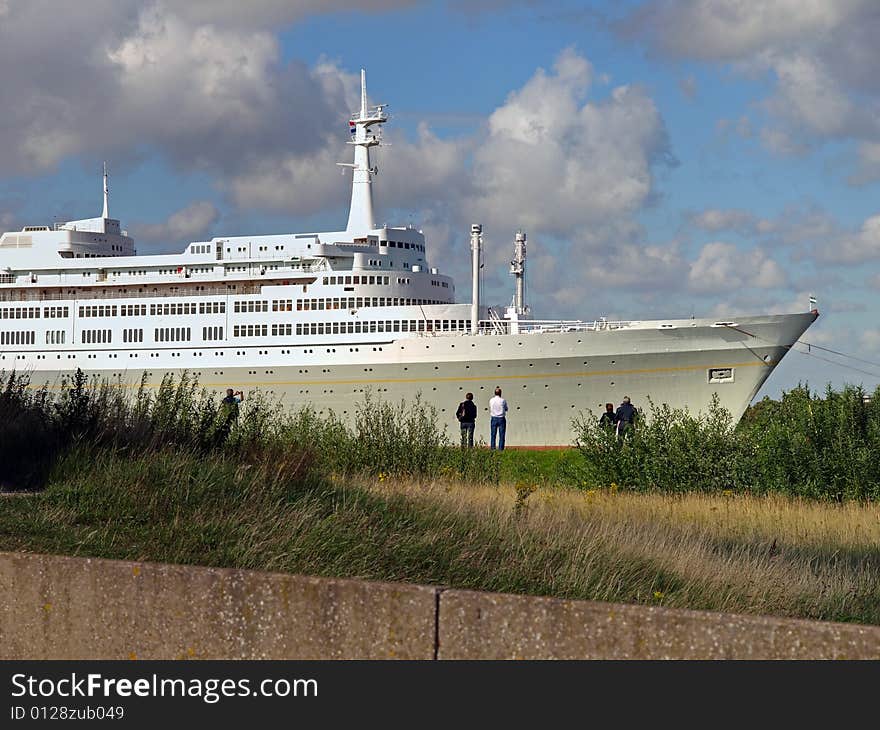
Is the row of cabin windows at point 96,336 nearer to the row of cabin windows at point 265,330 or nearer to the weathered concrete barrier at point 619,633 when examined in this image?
the row of cabin windows at point 265,330

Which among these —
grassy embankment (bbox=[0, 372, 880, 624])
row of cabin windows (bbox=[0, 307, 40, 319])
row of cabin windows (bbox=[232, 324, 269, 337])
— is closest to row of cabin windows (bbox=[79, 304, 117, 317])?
row of cabin windows (bbox=[0, 307, 40, 319])

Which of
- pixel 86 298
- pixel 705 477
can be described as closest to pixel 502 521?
pixel 705 477

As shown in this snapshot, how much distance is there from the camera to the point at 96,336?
42.6m

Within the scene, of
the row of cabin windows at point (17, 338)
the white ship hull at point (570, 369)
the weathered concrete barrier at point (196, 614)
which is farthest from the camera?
the row of cabin windows at point (17, 338)

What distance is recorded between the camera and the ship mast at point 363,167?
43438mm

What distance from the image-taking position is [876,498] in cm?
1548

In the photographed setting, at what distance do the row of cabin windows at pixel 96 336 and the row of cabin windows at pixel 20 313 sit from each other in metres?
2.47

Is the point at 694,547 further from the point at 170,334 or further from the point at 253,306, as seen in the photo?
the point at 170,334

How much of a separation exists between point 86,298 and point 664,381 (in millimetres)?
21755

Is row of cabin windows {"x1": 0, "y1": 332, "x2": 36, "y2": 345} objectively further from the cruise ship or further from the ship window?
the ship window

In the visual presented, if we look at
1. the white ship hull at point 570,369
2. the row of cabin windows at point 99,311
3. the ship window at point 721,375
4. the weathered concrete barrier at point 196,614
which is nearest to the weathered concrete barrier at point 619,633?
the weathered concrete barrier at point 196,614

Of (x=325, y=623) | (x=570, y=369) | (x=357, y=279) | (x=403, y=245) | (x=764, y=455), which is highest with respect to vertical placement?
(x=403, y=245)

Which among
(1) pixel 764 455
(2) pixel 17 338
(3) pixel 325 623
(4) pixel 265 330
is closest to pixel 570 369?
(4) pixel 265 330

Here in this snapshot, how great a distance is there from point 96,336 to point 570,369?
17887mm
